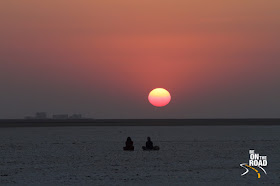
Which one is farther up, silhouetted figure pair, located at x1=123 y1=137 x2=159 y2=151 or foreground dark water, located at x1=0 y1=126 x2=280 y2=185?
silhouetted figure pair, located at x1=123 y1=137 x2=159 y2=151

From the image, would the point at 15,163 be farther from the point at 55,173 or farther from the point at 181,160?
the point at 181,160

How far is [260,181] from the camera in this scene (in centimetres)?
3130

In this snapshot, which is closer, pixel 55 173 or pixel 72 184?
pixel 72 184

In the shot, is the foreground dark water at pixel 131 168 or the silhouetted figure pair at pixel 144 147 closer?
the foreground dark water at pixel 131 168

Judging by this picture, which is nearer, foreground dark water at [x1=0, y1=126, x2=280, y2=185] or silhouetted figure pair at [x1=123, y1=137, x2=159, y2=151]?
foreground dark water at [x1=0, y1=126, x2=280, y2=185]

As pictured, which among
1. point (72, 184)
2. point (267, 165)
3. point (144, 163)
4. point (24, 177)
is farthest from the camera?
point (144, 163)

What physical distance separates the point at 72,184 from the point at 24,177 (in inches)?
183

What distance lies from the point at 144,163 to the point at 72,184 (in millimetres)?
11764

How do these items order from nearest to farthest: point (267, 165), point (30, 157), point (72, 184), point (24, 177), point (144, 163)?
1. point (72, 184)
2. point (24, 177)
3. point (267, 165)
4. point (144, 163)
5. point (30, 157)

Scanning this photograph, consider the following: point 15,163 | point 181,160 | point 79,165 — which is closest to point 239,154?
point 181,160

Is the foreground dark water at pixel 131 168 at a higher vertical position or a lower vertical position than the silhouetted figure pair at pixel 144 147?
lower

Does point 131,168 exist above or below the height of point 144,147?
below

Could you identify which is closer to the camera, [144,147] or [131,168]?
[131,168]

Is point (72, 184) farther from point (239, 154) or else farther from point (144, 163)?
point (239, 154)
